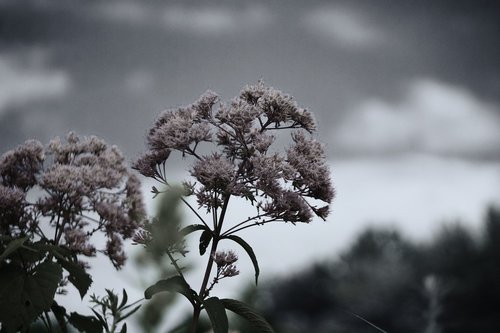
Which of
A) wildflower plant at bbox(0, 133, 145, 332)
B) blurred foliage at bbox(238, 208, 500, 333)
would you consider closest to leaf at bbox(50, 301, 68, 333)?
wildflower plant at bbox(0, 133, 145, 332)

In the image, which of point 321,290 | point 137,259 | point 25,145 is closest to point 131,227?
point 137,259

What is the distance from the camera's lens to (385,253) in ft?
128

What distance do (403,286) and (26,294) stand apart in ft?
109

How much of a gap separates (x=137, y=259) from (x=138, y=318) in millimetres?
560

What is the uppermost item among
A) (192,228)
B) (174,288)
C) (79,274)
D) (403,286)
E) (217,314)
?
(403,286)

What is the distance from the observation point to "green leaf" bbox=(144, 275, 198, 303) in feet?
12.7

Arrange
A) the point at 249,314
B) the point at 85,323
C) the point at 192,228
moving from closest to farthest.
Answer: the point at 249,314 → the point at 192,228 → the point at 85,323

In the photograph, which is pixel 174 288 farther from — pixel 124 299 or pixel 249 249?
pixel 124 299

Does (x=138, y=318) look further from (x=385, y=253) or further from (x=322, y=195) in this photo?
(x=385, y=253)

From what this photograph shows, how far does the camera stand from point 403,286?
116ft

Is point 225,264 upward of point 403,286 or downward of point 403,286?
downward

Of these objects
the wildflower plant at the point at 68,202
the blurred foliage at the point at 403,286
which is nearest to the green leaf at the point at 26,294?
the wildflower plant at the point at 68,202

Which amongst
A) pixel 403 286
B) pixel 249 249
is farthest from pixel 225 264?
pixel 403 286

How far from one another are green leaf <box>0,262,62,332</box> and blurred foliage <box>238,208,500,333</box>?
28583 millimetres
